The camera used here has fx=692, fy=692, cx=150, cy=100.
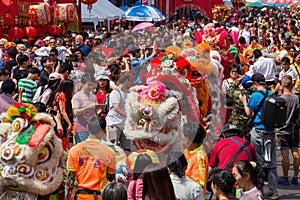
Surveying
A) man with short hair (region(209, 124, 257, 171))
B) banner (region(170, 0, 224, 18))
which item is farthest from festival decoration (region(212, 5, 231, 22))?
man with short hair (region(209, 124, 257, 171))

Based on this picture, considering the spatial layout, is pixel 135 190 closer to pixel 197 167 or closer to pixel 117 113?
pixel 197 167

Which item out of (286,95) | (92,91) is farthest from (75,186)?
(286,95)

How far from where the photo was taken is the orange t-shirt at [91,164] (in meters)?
6.04

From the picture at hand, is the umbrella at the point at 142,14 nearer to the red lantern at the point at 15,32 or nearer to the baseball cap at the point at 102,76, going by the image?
the red lantern at the point at 15,32

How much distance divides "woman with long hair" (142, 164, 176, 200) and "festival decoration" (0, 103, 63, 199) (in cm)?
92

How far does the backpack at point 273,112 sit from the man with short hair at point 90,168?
107 inches

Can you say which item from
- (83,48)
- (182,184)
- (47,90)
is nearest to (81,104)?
(47,90)

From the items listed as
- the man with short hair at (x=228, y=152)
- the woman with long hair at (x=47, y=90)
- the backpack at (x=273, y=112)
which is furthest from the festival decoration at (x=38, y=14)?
the man with short hair at (x=228, y=152)

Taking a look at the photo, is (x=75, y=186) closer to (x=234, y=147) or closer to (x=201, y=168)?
(x=201, y=168)

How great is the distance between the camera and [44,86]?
935cm

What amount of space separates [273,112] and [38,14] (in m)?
16.9

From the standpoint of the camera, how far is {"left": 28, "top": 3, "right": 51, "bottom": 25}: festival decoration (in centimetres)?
2385

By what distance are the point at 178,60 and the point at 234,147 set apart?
102 inches

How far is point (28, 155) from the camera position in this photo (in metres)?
5.37
